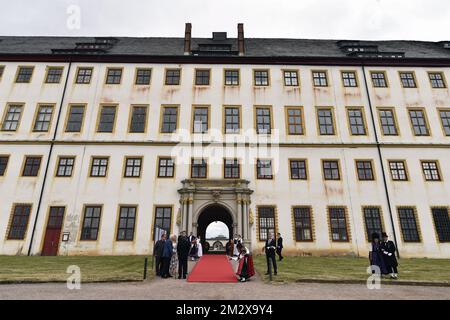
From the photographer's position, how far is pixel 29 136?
21469 mm

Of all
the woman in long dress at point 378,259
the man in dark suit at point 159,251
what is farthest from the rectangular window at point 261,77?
the man in dark suit at point 159,251

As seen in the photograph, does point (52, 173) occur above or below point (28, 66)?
below

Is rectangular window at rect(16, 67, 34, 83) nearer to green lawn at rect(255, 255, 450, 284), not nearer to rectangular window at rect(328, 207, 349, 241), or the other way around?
green lawn at rect(255, 255, 450, 284)

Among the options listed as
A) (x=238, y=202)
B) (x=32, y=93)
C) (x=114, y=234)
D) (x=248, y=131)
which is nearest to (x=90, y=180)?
(x=114, y=234)

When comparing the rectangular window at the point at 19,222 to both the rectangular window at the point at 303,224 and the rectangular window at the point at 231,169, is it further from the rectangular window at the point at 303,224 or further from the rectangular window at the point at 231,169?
the rectangular window at the point at 303,224

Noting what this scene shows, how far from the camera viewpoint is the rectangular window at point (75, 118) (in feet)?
72.2

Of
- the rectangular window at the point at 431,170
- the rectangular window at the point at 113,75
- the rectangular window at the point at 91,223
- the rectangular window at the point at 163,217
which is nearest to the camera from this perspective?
the rectangular window at the point at 91,223

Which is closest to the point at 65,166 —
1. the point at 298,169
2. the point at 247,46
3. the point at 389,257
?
the point at 298,169

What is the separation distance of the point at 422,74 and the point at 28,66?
3459 centimetres

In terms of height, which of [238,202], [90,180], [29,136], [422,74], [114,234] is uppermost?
[422,74]

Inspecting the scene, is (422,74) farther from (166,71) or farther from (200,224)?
(200,224)

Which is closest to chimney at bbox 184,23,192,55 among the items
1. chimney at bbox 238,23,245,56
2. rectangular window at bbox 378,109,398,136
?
chimney at bbox 238,23,245,56

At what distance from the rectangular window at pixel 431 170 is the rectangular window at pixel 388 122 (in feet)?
10.5

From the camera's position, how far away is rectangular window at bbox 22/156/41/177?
805 inches
